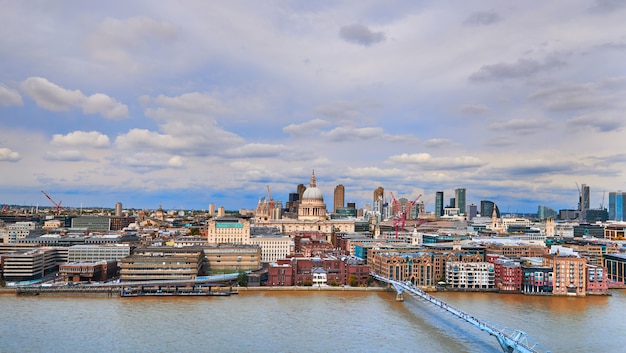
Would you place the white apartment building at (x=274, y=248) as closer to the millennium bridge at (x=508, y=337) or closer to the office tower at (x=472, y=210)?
the millennium bridge at (x=508, y=337)

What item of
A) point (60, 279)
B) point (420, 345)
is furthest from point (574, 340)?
point (60, 279)

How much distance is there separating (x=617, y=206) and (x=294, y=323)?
109070 millimetres

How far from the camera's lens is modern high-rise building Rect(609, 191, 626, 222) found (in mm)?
109625

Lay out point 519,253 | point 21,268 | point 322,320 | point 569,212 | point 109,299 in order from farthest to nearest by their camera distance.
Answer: point 569,212 → point 519,253 → point 21,268 → point 109,299 → point 322,320

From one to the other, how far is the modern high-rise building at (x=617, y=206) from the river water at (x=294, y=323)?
306 feet

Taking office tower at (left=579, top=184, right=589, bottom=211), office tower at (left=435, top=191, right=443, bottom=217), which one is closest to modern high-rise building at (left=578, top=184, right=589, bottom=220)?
office tower at (left=579, top=184, right=589, bottom=211)

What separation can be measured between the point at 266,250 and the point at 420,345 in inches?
997

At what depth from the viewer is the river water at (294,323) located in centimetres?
1756

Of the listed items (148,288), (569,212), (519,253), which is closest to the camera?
(148,288)

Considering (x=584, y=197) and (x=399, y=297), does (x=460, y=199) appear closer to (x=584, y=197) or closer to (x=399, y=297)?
(x=584, y=197)

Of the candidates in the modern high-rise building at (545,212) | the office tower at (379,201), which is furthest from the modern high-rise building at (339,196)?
the modern high-rise building at (545,212)

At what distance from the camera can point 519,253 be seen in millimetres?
40812

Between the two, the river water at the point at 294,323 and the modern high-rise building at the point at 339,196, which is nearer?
the river water at the point at 294,323

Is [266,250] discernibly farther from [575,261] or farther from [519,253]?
[575,261]
